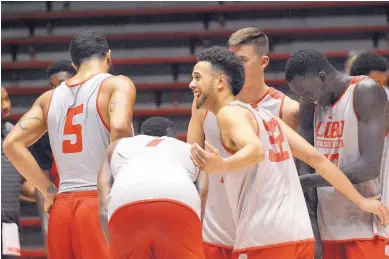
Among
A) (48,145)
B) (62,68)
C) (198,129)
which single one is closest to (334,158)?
(198,129)

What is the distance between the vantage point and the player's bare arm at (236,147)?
3.09 m

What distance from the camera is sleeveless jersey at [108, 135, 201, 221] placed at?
341 centimetres

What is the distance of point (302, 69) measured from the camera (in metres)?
3.89

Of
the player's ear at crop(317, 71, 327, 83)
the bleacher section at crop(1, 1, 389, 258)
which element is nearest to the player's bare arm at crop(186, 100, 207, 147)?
the player's ear at crop(317, 71, 327, 83)

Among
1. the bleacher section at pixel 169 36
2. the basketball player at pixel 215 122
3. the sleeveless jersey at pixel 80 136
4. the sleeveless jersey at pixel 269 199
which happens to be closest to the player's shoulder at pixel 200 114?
the basketball player at pixel 215 122

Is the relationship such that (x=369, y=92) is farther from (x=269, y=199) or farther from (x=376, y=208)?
(x=269, y=199)

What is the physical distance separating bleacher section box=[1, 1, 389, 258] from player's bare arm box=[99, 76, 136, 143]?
4.05 meters

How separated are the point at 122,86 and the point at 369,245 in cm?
148

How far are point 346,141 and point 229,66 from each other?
712 mm

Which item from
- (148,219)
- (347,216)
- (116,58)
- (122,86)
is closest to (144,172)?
(148,219)

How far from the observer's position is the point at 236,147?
3307mm

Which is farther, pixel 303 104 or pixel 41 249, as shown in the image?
pixel 41 249

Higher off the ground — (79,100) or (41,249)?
(79,100)

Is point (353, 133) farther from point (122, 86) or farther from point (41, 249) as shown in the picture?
point (41, 249)
